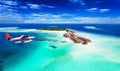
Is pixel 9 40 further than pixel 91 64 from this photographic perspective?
Yes

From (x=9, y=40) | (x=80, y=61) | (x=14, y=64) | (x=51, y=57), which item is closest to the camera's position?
(x=14, y=64)

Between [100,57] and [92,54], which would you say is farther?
[92,54]

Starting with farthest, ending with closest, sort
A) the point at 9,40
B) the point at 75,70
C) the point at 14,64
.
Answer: the point at 9,40, the point at 14,64, the point at 75,70

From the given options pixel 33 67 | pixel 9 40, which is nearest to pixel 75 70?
pixel 33 67

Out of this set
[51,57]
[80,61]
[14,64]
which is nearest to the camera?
[14,64]

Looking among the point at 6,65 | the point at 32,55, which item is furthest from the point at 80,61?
the point at 6,65

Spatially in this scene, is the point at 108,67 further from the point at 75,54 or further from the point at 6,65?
the point at 6,65

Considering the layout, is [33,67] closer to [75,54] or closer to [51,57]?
[51,57]

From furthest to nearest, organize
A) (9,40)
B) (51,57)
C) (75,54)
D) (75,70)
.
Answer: (9,40)
(75,54)
(51,57)
(75,70)

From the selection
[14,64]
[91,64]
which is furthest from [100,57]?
[14,64]
